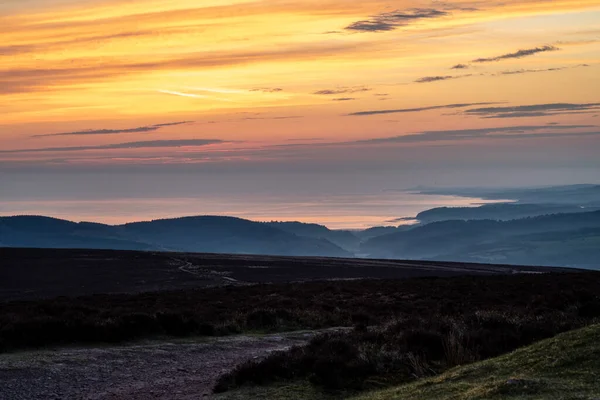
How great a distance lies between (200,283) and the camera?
62031 millimetres

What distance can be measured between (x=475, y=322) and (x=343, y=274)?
190 feet

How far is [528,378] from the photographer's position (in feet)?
36.8

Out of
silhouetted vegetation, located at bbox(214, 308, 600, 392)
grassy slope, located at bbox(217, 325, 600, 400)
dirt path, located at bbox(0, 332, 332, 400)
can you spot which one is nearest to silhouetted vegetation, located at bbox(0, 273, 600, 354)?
silhouetted vegetation, located at bbox(214, 308, 600, 392)

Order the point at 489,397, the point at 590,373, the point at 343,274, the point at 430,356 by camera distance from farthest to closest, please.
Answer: the point at 343,274 < the point at 430,356 < the point at 590,373 < the point at 489,397

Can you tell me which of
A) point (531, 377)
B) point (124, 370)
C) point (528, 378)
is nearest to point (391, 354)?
point (531, 377)

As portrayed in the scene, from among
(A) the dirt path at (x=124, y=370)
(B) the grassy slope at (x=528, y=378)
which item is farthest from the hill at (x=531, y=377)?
(A) the dirt path at (x=124, y=370)

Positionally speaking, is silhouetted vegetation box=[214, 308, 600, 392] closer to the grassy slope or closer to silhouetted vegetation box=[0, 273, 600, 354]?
silhouetted vegetation box=[0, 273, 600, 354]

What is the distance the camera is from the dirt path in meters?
15.9

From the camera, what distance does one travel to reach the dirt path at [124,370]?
15.9 meters

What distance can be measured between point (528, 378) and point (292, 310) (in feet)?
67.4

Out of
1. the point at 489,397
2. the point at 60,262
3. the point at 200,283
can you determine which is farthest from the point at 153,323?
the point at 60,262

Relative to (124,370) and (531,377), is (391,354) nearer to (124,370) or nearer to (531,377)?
(531,377)

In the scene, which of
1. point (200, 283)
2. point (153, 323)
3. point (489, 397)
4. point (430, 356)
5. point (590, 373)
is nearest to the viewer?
point (489, 397)

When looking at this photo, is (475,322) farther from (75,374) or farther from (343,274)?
(343,274)
